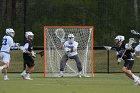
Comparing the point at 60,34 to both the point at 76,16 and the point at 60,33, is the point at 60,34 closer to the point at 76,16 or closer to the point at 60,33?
the point at 60,33

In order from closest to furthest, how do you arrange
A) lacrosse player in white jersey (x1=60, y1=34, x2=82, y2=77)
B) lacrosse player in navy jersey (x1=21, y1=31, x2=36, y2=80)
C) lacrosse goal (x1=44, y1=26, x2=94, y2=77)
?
lacrosse player in navy jersey (x1=21, y1=31, x2=36, y2=80), lacrosse player in white jersey (x1=60, y1=34, x2=82, y2=77), lacrosse goal (x1=44, y1=26, x2=94, y2=77)

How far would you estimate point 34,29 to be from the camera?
3122 centimetres

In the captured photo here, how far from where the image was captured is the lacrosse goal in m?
24.8

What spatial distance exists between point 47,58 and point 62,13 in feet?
26.9

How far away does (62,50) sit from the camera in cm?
2500

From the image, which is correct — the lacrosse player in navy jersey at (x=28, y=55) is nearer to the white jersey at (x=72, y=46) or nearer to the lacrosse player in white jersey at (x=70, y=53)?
the lacrosse player in white jersey at (x=70, y=53)

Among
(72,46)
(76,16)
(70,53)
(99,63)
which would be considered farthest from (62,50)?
(76,16)

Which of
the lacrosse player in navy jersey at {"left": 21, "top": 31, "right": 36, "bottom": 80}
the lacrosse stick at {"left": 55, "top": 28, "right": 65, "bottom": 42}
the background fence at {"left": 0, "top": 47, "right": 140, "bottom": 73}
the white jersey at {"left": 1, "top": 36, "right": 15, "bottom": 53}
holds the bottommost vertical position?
the background fence at {"left": 0, "top": 47, "right": 140, "bottom": 73}

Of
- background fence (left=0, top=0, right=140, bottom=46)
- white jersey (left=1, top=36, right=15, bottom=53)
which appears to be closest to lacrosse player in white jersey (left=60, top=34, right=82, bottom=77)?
white jersey (left=1, top=36, right=15, bottom=53)

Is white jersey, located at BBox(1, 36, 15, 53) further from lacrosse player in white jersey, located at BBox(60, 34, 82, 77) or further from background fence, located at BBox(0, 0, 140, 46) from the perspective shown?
background fence, located at BBox(0, 0, 140, 46)

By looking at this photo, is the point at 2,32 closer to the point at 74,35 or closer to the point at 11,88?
the point at 74,35

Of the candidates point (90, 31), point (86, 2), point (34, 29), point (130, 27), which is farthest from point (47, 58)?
point (86, 2)

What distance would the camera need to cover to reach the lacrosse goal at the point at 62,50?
24812 mm

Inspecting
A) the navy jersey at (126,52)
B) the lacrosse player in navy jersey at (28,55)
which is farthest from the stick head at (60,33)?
the navy jersey at (126,52)
